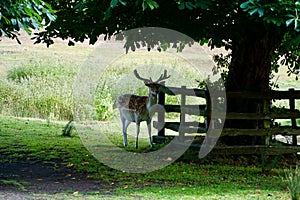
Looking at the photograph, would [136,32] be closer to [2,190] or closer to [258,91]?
[258,91]

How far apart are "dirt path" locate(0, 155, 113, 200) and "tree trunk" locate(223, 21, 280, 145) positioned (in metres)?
3.25

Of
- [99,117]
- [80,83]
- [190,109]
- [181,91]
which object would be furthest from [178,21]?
[80,83]

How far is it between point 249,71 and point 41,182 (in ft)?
14.6

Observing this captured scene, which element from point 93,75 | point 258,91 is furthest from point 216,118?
point 93,75

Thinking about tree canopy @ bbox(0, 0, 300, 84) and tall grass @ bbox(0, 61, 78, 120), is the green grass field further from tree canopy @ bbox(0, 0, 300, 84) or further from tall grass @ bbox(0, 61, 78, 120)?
→ tree canopy @ bbox(0, 0, 300, 84)

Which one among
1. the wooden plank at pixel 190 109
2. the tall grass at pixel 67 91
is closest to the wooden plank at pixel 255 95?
the wooden plank at pixel 190 109

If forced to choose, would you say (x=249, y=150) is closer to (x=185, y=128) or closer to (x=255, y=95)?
(x=255, y=95)

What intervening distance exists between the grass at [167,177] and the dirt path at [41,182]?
0.21 metres

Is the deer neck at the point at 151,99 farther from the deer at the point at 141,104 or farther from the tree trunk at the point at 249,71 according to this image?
the tree trunk at the point at 249,71

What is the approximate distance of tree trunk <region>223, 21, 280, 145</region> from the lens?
1001cm

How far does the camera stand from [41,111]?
16.6 meters

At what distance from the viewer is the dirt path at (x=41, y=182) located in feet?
23.0

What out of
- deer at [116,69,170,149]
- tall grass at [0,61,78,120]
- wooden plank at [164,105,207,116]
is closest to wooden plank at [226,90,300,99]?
wooden plank at [164,105,207,116]

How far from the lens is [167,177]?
27.6 ft
